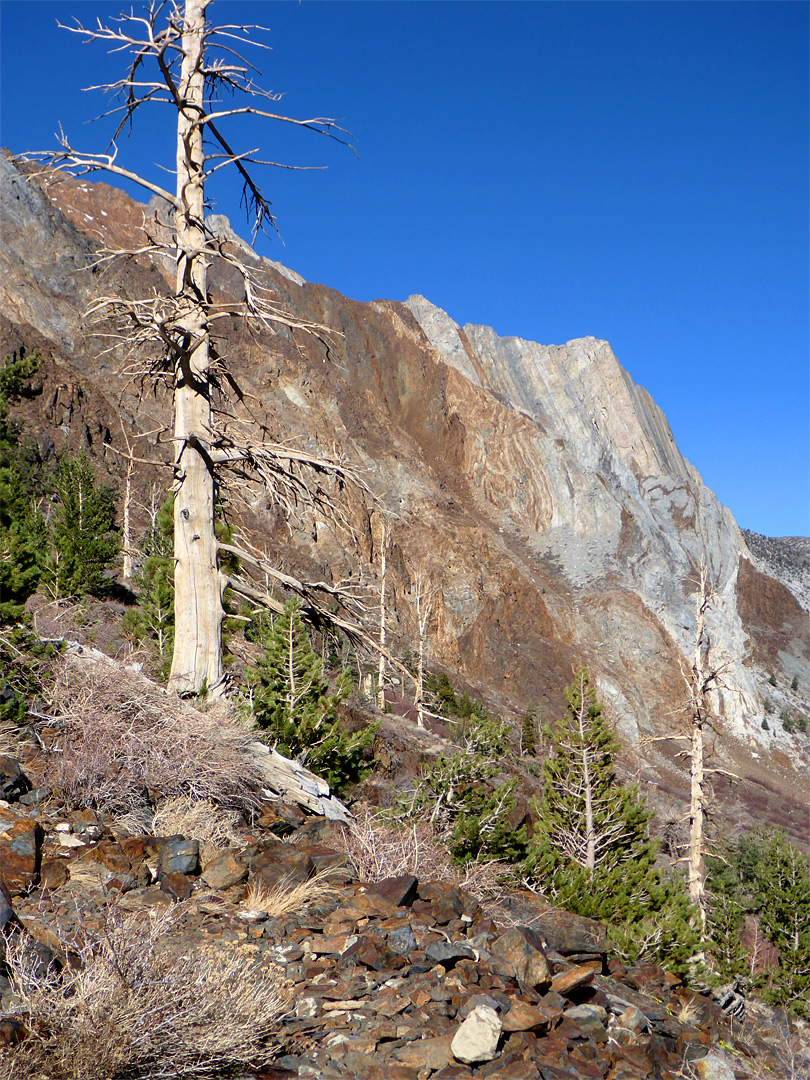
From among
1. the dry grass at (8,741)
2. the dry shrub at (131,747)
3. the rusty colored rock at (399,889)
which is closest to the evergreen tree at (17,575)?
the dry grass at (8,741)

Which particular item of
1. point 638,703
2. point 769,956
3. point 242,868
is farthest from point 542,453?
point 242,868

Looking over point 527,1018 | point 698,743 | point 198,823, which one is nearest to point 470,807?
point 198,823

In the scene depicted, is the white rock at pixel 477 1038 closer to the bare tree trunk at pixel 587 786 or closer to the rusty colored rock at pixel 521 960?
the rusty colored rock at pixel 521 960

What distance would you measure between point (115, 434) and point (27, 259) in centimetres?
1592

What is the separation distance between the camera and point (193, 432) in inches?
301

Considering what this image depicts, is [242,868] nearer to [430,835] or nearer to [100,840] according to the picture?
[100,840]

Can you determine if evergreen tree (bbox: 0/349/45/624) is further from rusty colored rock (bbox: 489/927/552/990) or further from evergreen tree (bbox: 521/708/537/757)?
evergreen tree (bbox: 521/708/537/757)

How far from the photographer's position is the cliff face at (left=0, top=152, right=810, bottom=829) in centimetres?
5300

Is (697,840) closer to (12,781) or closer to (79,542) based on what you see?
(12,781)

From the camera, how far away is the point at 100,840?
4.54m

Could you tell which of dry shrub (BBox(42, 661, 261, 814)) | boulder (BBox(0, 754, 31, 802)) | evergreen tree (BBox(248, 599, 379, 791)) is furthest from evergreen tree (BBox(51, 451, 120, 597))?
boulder (BBox(0, 754, 31, 802))

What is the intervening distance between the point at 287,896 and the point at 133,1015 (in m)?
1.81

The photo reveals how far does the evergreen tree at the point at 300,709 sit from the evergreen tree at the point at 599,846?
8.85 feet

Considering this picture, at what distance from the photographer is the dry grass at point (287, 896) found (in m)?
4.13
